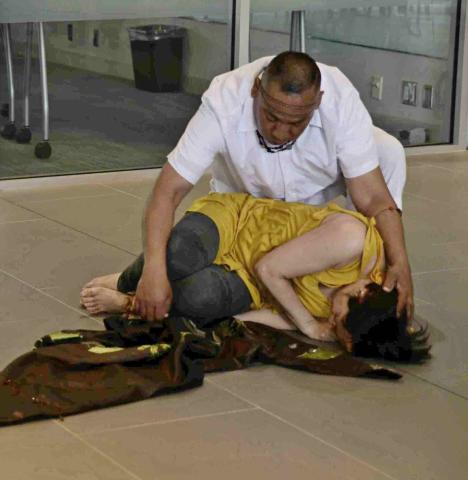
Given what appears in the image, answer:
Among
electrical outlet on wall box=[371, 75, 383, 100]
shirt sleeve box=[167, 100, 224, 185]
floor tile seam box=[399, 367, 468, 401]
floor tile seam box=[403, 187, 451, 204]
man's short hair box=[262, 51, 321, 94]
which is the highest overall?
man's short hair box=[262, 51, 321, 94]

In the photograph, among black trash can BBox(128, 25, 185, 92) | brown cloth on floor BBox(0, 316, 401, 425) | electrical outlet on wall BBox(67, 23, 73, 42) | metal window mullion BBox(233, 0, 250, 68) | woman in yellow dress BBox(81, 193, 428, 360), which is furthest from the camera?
metal window mullion BBox(233, 0, 250, 68)

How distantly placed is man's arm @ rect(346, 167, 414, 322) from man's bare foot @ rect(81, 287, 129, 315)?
69 centimetres

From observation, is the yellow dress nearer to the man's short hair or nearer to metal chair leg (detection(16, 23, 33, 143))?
the man's short hair

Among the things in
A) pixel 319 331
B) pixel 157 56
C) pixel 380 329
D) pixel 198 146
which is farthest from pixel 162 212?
pixel 157 56

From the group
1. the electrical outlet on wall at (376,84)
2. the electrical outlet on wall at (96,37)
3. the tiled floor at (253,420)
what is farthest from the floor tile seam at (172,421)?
the electrical outlet on wall at (376,84)

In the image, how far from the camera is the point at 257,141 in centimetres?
332

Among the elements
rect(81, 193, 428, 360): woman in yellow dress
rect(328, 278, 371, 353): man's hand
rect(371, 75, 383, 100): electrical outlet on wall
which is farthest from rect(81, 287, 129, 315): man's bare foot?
rect(371, 75, 383, 100): electrical outlet on wall

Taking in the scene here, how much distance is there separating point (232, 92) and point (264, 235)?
0.39 m

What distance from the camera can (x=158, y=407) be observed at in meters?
2.90

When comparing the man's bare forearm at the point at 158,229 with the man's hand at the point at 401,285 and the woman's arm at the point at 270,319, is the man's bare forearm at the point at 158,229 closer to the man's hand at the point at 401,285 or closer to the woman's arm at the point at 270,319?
the woman's arm at the point at 270,319

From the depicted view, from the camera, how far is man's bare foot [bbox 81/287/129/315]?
3.50 m

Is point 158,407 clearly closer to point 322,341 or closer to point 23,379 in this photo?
point 23,379

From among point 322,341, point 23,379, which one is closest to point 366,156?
point 322,341

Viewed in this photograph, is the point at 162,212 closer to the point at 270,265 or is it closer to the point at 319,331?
the point at 270,265
